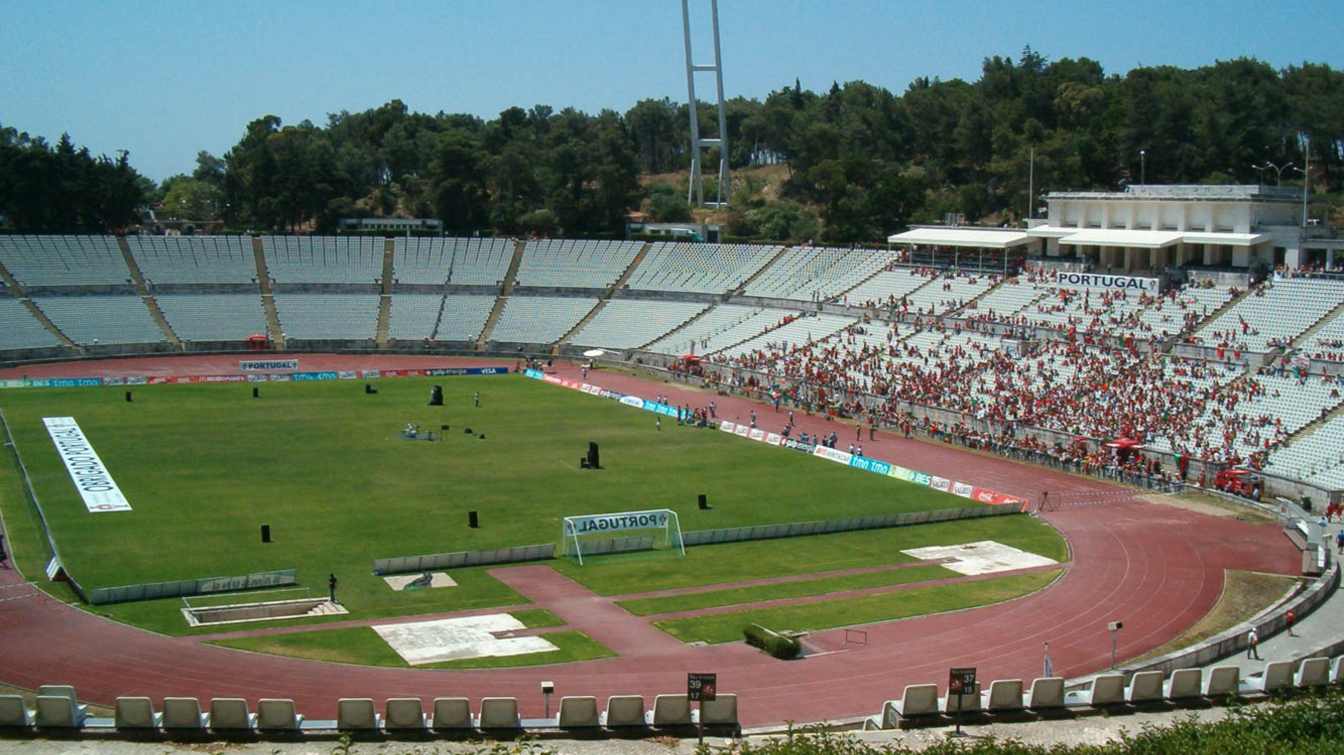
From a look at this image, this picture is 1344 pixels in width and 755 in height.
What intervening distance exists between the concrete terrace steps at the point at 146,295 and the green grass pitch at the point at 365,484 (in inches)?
767

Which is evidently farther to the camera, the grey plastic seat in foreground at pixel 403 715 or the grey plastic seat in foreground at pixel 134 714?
the grey plastic seat in foreground at pixel 403 715

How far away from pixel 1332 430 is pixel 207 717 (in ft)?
156

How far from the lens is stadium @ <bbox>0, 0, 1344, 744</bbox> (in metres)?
32.2

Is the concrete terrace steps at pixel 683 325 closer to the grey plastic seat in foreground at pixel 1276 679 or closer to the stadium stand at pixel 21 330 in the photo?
the stadium stand at pixel 21 330

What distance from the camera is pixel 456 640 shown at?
3566 centimetres

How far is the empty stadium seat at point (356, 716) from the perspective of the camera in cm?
2523

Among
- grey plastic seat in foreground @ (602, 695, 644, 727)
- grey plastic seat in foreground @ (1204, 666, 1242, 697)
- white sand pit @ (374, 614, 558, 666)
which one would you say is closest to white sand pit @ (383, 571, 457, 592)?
white sand pit @ (374, 614, 558, 666)

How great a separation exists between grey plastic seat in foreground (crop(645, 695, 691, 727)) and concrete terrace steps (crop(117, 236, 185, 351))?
7917 cm

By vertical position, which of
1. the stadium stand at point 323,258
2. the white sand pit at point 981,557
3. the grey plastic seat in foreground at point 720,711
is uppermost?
the stadium stand at point 323,258

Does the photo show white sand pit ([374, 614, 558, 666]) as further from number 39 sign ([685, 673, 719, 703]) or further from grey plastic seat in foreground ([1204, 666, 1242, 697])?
grey plastic seat in foreground ([1204, 666, 1242, 697])

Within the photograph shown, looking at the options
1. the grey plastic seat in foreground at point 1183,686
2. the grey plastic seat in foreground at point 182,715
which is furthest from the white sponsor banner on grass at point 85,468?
the grey plastic seat in foreground at point 1183,686

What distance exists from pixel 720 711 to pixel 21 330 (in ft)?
267

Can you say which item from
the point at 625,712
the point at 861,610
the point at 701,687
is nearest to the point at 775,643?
the point at 861,610

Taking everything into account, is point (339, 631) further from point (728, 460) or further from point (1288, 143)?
point (1288, 143)
